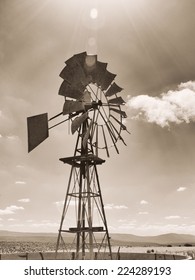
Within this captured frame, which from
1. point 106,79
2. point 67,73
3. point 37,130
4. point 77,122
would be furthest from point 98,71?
point 37,130

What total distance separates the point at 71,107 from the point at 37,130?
1.86 m

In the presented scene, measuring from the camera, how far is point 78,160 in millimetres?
17422

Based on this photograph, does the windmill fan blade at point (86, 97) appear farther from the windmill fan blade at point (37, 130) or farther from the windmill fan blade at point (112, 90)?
the windmill fan blade at point (37, 130)

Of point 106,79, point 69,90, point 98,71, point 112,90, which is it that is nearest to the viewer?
point 69,90

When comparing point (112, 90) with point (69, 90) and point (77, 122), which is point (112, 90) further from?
point (77, 122)

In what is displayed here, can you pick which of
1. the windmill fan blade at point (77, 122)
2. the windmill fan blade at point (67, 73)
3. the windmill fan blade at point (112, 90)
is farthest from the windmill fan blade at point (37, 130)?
the windmill fan blade at point (112, 90)

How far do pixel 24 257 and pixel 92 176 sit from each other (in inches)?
227

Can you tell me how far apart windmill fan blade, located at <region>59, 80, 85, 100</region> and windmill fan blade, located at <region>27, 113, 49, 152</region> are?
1.36 m

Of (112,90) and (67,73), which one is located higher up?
(67,73)

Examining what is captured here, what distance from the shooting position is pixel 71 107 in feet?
55.7

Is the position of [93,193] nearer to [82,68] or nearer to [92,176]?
[92,176]

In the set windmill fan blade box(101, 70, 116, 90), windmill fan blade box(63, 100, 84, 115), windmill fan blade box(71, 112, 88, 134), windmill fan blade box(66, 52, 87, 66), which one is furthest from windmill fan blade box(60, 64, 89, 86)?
windmill fan blade box(71, 112, 88, 134)
